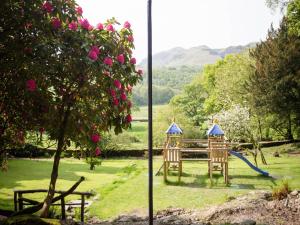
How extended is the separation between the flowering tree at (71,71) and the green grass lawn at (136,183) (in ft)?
14.2

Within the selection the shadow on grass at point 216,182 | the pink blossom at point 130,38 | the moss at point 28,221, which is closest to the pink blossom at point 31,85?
the pink blossom at point 130,38

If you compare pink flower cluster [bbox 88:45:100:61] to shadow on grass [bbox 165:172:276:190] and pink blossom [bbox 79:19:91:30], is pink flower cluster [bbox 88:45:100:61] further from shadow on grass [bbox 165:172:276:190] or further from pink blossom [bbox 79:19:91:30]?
shadow on grass [bbox 165:172:276:190]

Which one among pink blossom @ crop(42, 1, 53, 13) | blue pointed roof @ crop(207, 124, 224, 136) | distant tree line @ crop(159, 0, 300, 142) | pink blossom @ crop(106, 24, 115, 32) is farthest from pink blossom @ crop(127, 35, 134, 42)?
distant tree line @ crop(159, 0, 300, 142)

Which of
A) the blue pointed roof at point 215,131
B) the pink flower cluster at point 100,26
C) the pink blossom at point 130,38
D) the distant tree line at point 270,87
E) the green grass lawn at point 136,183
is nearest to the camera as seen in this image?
the pink flower cluster at point 100,26

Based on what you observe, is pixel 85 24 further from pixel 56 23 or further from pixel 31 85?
pixel 31 85

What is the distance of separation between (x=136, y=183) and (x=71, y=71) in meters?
8.88

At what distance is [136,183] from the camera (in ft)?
45.5

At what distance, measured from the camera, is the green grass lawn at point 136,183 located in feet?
35.2

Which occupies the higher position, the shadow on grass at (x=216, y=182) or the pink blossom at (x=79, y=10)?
the pink blossom at (x=79, y=10)

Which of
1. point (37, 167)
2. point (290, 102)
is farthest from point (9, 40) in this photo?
point (290, 102)

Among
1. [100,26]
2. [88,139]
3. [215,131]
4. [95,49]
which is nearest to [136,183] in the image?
[215,131]

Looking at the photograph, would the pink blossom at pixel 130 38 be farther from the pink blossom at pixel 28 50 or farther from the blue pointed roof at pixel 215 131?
the blue pointed roof at pixel 215 131

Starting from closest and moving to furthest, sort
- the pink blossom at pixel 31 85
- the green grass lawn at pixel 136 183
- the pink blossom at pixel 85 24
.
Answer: the pink blossom at pixel 31 85, the pink blossom at pixel 85 24, the green grass lawn at pixel 136 183

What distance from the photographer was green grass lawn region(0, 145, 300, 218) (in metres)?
10.7
